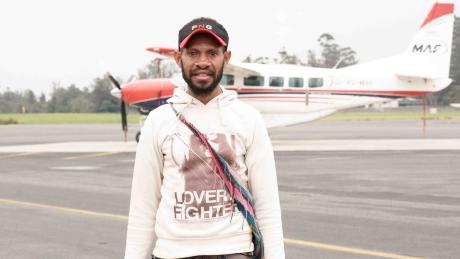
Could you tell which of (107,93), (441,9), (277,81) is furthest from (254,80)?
(107,93)

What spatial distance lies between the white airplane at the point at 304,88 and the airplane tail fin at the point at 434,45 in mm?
608

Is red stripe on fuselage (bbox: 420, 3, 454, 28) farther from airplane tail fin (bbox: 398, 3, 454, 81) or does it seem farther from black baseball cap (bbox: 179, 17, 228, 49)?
black baseball cap (bbox: 179, 17, 228, 49)

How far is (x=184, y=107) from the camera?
3.01 meters

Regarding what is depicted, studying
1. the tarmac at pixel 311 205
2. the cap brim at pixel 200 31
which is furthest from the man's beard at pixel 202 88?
the tarmac at pixel 311 205

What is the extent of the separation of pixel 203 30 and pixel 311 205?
785cm

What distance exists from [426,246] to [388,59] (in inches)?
791

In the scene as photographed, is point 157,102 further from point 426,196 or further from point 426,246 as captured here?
point 426,246

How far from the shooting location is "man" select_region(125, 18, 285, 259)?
2.93m

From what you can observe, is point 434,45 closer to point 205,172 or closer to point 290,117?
point 290,117

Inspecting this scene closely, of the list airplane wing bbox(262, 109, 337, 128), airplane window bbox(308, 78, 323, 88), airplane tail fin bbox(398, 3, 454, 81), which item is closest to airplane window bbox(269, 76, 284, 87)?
airplane window bbox(308, 78, 323, 88)

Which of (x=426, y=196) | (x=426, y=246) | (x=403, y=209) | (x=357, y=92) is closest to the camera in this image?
(x=426, y=246)

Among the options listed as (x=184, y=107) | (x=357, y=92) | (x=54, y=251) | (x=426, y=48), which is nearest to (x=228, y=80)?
(x=357, y=92)

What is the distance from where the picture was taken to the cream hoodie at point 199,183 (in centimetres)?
293

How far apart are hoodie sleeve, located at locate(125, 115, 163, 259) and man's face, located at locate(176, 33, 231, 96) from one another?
0.28 metres
